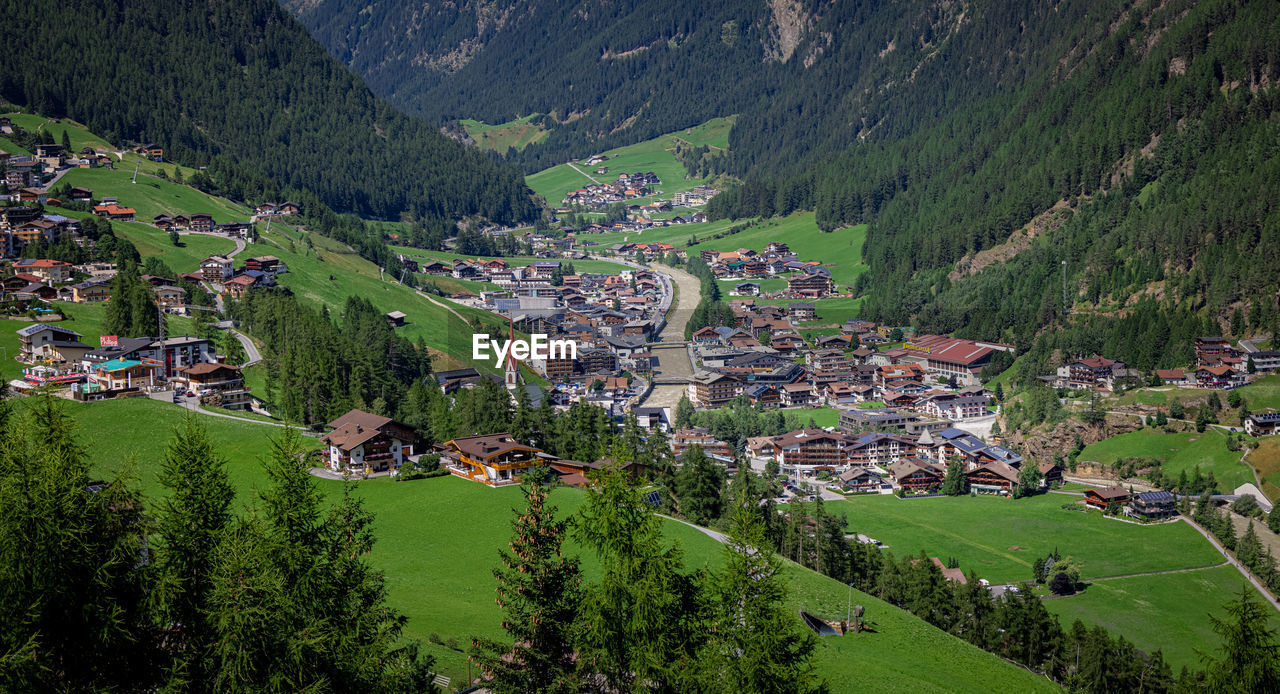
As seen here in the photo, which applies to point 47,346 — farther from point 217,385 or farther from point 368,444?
point 368,444

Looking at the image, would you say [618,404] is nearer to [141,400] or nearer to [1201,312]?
[141,400]

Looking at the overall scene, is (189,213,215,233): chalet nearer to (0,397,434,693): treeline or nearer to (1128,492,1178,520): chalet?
(1128,492,1178,520): chalet

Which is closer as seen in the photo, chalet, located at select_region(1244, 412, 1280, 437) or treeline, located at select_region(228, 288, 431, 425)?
treeline, located at select_region(228, 288, 431, 425)

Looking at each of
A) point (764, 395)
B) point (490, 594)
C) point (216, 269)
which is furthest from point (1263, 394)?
point (216, 269)

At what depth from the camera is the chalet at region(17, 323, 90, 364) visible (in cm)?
6425

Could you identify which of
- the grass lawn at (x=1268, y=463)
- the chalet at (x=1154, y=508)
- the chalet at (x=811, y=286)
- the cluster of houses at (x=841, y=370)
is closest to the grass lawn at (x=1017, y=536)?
the chalet at (x=1154, y=508)

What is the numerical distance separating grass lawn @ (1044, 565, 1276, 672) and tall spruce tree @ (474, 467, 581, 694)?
129 ft

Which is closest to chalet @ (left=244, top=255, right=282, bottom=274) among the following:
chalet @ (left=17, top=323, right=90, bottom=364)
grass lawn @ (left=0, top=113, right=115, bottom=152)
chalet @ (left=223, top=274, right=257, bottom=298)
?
chalet @ (left=223, top=274, right=257, bottom=298)

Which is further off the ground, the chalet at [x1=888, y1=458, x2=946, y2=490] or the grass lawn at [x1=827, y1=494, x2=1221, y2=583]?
the chalet at [x1=888, y1=458, x2=946, y2=490]

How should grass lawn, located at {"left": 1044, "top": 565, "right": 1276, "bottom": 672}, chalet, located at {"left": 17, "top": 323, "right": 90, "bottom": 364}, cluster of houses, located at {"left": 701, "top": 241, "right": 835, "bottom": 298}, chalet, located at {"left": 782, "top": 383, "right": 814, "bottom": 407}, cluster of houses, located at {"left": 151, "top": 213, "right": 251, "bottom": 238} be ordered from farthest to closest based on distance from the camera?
cluster of houses, located at {"left": 701, "top": 241, "right": 835, "bottom": 298} < cluster of houses, located at {"left": 151, "top": 213, "right": 251, "bottom": 238} < chalet, located at {"left": 782, "top": 383, "right": 814, "bottom": 407} < chalet, located at {"left": 17, "top": 323, "right": 90, "bottom": 364} < grass lawn, located at {"left": 1044, "top": 565, "right": 1276, "bottom": 672}

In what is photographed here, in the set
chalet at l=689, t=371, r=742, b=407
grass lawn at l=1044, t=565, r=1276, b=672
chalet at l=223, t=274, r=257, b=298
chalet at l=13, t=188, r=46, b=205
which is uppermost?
chalet at l=13, t=188, r=46, b=205

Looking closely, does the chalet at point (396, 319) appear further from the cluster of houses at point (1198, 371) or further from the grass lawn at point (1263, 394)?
the grass lawn at point (1263, 394)

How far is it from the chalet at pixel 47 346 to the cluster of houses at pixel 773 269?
103 m

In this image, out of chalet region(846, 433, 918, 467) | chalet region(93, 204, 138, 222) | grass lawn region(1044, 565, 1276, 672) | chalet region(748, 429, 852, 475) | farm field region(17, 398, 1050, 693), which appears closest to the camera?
farm field region(17, 398, 1050, 693)
